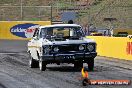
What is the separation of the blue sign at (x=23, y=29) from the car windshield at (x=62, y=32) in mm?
28817

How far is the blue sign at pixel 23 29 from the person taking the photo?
4716 cm

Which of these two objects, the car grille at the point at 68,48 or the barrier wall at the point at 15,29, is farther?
the barrier wall at the point at 15,29

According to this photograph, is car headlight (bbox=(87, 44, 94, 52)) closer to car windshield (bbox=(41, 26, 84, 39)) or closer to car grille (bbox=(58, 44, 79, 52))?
car grille (bbox=(58, 44, 79, 52))

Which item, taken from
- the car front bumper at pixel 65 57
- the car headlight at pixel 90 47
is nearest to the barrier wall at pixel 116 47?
the car headlight at pixel 90 47

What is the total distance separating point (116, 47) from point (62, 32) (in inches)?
317

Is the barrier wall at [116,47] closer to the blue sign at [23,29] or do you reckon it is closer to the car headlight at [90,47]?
the car headlight at [90,47]

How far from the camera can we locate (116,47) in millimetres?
25469

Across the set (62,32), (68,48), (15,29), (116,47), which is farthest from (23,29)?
(68,48)

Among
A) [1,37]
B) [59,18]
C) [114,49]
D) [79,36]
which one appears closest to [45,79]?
[79,36]

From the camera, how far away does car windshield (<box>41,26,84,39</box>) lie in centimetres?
1770

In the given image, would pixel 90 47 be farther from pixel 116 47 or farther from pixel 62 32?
pixel 116 47

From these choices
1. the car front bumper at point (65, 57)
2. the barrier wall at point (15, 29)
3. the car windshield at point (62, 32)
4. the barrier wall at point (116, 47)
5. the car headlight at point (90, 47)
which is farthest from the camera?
the barrier wall at point (15, 29)

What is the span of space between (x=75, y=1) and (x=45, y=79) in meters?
52.2

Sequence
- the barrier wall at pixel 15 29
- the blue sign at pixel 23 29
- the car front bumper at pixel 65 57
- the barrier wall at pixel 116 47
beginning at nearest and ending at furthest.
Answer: the car front bumper at pixel 65 57 < the barrier wall at pixel 116 47 < the blue sign at pixel 23 29 < the barrier wall at pixel 15 29
